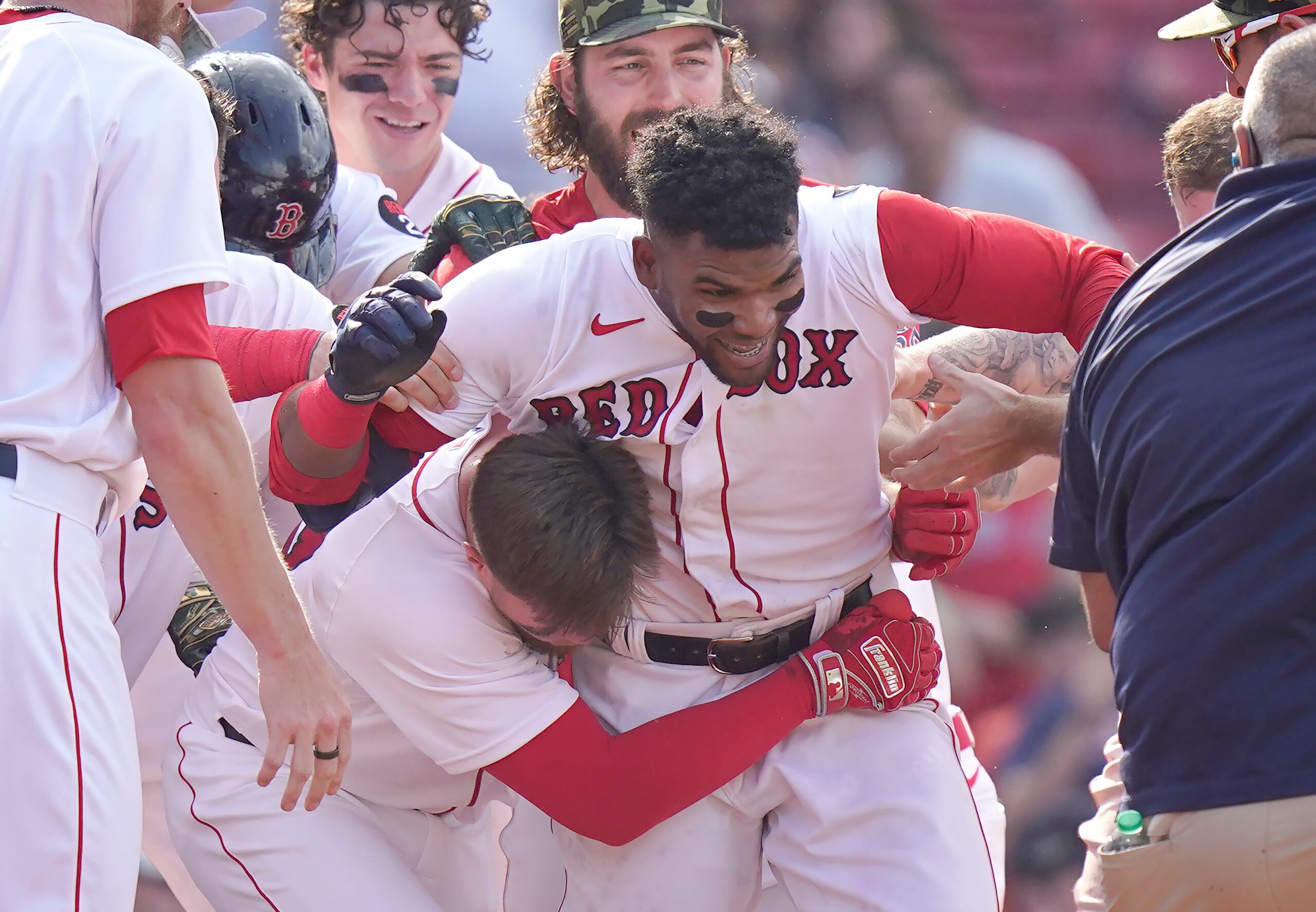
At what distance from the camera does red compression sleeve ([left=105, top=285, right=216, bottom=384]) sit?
2.01 metres

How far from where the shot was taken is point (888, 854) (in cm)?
264

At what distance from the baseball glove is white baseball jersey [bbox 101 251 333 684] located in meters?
0.05

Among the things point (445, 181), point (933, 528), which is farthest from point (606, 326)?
point (445, 181)

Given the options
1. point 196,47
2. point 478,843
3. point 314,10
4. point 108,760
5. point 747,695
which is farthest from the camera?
point 314,10

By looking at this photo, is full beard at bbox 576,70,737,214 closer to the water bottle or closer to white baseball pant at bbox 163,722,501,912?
white baseball pant at bbox 163,722,501,912

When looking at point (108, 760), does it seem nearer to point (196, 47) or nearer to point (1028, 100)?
point (196, 47)

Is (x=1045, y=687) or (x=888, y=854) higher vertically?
(x=888, y=854)

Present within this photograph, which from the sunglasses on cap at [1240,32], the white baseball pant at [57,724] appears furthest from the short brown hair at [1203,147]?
the white baseball pant at [57,724]

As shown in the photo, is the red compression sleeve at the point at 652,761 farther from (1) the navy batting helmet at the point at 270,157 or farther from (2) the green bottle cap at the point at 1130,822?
(1) the navy batting helmet at the point at 270,157

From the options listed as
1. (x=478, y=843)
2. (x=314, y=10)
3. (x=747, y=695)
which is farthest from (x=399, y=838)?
(x=314, y=10)

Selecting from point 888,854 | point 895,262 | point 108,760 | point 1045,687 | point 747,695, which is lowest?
point 1045,687

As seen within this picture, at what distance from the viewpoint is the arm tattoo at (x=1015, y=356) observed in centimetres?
323

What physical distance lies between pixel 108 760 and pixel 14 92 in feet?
3.14

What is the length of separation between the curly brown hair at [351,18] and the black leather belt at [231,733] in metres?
2.46
